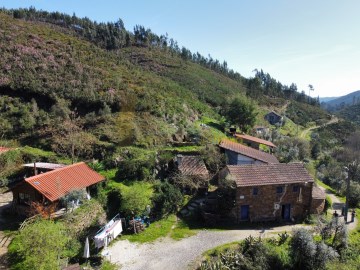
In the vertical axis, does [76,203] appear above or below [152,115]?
below

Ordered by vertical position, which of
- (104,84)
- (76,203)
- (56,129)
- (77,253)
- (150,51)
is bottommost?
(77,253)

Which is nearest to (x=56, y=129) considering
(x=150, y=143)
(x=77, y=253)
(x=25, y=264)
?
(x=150, y=143)

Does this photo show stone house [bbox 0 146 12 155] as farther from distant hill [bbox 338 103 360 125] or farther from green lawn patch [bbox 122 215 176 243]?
distant hill [bbox 338 103 360 125]

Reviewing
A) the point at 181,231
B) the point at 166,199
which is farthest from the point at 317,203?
the point at 166,199

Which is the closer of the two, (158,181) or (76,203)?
(76,203)

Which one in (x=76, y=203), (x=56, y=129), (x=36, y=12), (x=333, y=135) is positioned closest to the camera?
(x=76, y=203)

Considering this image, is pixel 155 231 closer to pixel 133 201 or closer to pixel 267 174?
pixel 133 201

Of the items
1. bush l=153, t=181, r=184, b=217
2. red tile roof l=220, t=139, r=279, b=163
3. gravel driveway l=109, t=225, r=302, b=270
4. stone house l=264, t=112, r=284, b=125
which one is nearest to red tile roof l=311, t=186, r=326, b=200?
red tile roof l=220, t=139, r=279, b=163

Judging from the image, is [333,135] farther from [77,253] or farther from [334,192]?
[77,253]
